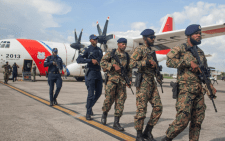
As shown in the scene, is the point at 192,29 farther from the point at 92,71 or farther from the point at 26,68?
the point at 26,68

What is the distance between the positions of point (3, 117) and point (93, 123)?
2.21 meters

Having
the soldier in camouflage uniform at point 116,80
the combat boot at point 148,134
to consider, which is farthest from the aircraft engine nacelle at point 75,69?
the combat boot at point 148,134

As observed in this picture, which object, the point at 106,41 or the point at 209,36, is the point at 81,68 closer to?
the point at 106,41

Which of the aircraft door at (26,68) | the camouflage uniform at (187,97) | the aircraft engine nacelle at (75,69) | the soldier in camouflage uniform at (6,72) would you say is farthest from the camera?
the aircraft engine nacelle at (75,69)

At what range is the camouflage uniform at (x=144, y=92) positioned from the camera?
3.39m

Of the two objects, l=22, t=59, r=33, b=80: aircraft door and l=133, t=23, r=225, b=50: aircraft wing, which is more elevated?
l=133, t=23, r=225, b=50: aircraft wing

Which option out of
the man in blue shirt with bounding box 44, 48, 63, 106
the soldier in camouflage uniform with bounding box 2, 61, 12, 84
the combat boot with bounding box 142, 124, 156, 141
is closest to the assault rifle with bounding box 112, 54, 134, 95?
the combat boot with bounding box 142, 124, 156, 141

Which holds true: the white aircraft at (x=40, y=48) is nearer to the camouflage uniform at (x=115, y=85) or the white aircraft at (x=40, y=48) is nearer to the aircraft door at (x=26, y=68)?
the aircraft door at (x=26, y=68)

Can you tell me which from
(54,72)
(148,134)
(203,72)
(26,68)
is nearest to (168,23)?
(26,68)

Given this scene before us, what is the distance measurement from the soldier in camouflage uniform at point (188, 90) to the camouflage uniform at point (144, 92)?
1.82 feet

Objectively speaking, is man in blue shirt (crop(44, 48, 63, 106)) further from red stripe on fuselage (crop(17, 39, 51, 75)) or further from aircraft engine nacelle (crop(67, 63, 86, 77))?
red stripe on fuselage (crop(17, 39, 51, 75))

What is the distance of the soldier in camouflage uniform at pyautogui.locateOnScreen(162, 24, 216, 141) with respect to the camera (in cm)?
281

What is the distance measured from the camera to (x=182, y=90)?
2.91 metres

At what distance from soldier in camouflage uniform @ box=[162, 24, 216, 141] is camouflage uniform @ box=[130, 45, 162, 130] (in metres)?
0.55
